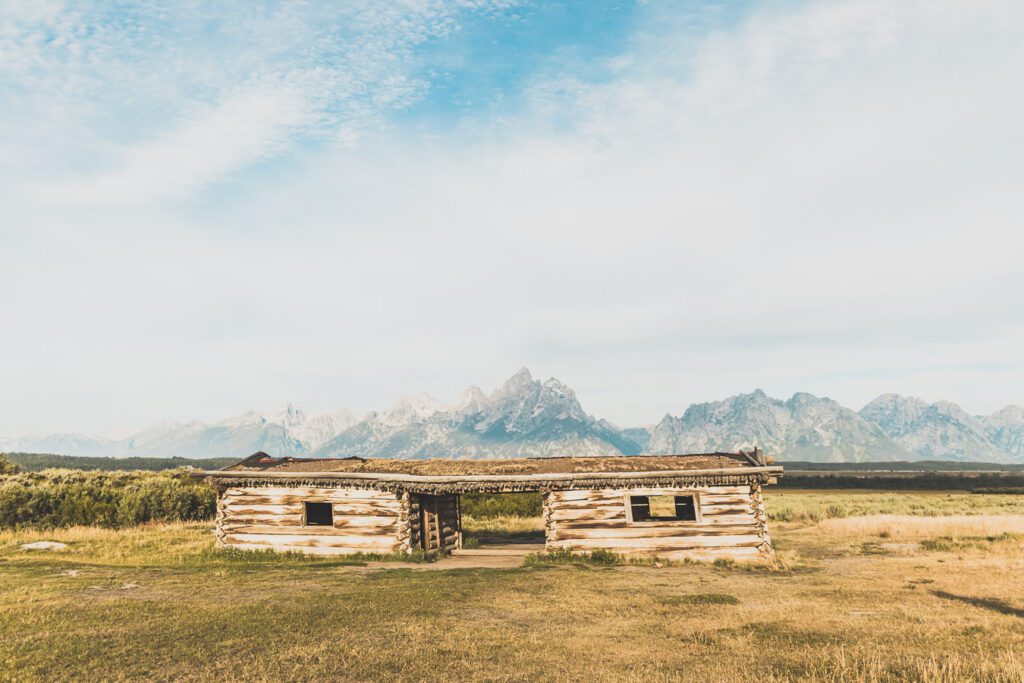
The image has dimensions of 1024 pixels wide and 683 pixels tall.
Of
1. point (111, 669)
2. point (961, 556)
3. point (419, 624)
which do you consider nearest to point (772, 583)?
point (961, 556)

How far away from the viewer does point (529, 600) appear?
13266 mm

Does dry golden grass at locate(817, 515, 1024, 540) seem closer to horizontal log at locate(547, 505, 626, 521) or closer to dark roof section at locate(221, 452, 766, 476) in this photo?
dark roof section at locate(221, 452, 766, 476)

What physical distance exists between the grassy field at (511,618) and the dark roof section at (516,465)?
3.20 meters

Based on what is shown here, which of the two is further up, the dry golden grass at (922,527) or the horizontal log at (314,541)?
the horizontal log at (314,541)

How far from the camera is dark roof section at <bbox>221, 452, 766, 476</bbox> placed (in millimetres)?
20578

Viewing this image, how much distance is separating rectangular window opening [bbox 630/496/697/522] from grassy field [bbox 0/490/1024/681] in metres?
3.85

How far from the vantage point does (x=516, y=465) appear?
22.7 m

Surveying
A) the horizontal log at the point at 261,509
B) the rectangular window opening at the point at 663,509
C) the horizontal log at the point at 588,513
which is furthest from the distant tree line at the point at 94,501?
the rectangular window opening at the point at 663,509

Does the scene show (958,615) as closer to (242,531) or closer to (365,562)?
(365,562)

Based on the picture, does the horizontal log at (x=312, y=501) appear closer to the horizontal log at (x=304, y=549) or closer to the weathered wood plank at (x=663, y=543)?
the horizontal log at (x=304, y=549)

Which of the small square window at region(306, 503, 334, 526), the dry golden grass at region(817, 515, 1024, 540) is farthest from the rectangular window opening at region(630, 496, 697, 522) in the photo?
the small square window at region(306, 503, 334, 526)

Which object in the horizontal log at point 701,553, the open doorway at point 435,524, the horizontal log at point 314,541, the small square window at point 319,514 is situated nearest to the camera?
the horizontal log at point 701,553

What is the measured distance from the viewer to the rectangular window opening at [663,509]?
74.4ft

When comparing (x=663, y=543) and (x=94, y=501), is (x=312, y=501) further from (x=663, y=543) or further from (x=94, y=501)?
(x=94, y=501)
